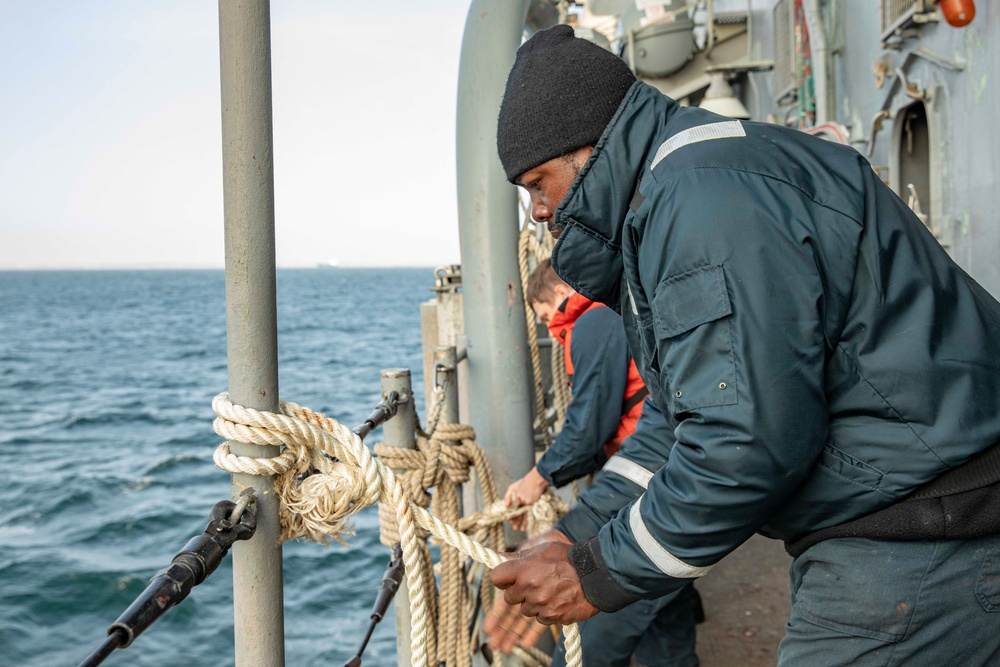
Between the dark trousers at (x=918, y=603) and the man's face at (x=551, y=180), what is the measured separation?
0.93 metres

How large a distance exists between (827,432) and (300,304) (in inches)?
3476

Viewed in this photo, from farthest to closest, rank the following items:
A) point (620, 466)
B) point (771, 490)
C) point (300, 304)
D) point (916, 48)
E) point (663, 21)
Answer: point (300, 304)
point (663, 21)
point (916, 48)
point (620, 466)
point (771, 490)

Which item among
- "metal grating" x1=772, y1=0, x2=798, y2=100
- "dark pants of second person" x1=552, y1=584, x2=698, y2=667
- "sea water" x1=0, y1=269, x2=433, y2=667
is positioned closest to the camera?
"dark pants of second person" x1=552, y1=584, x2=698, y2=667

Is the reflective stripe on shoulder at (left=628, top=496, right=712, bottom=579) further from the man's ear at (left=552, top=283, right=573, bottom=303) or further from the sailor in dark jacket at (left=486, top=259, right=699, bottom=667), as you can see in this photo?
the man's ear at (left=552, top=283, right=573, bottom=303)

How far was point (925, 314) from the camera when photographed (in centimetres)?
161

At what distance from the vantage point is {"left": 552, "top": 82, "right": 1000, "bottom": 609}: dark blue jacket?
148 centimetres

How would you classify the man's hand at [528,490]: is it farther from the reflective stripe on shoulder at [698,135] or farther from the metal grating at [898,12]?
the metal grating at [898,12]

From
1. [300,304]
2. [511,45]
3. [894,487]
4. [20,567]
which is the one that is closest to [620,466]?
[894,487]

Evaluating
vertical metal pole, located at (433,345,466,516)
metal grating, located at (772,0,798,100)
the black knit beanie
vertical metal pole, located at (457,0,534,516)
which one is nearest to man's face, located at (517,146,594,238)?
the black knit beanie

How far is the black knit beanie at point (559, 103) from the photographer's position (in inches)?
74.4

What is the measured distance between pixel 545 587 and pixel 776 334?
0.76 metres

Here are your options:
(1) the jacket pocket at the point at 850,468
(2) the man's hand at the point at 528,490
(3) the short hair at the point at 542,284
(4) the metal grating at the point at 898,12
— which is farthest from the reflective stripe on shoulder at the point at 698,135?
(4) the metal grating at the point at 898,12

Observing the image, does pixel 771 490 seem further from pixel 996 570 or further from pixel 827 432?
pixel 996 570

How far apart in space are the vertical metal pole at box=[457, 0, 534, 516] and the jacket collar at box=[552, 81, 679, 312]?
6.86 ft
